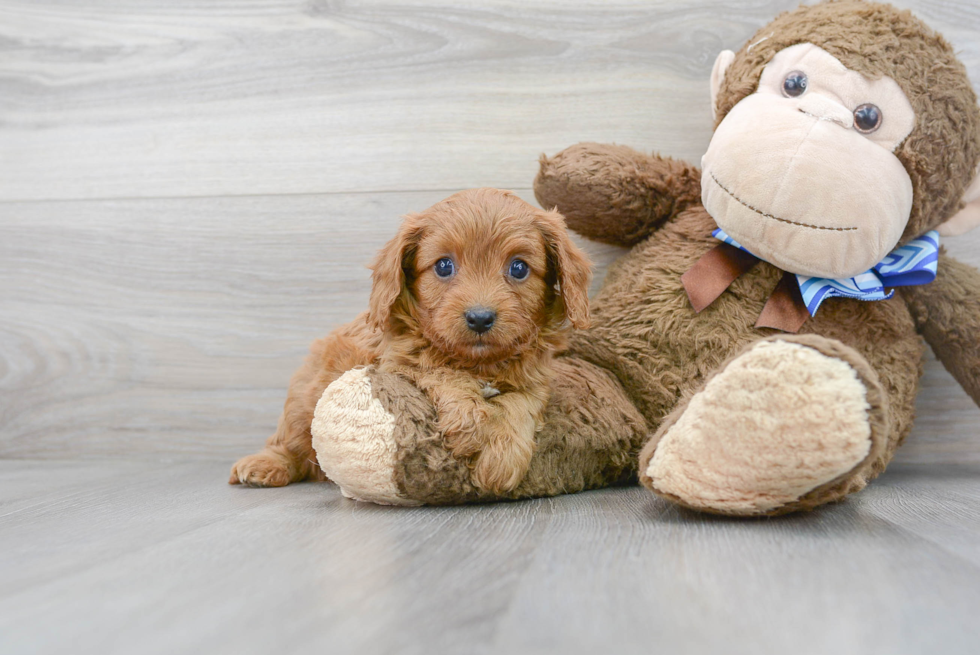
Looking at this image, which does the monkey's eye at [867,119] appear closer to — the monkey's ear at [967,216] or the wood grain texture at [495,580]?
the monkey's ear at [967,216]

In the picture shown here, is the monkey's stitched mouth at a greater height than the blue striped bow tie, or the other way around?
the monkey's stitched mouth

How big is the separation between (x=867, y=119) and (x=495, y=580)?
2.86ft

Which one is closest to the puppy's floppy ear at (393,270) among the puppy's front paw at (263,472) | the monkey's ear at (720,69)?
the puppy's front paw at (263,472)

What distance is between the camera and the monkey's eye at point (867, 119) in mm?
1043

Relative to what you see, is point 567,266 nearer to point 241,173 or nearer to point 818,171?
point 818,171

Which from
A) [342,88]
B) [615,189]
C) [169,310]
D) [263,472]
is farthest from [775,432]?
[169,310]

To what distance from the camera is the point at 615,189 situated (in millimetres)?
1251

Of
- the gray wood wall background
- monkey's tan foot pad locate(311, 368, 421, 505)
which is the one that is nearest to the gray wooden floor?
the gray wood wall background

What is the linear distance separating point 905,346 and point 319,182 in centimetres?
120

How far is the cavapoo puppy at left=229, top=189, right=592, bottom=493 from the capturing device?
37.9 inches

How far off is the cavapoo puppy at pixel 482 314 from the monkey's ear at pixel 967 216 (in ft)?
2.16

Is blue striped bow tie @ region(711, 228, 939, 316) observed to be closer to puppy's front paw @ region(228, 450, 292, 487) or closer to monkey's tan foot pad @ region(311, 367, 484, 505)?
monkey's tan foot pad @ region(311, 367, 484, 505)

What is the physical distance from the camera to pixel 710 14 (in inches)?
57.4

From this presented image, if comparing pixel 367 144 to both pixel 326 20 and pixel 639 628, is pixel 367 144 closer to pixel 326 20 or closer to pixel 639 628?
pixel 326 20
